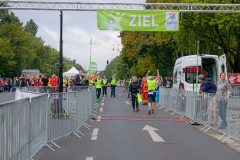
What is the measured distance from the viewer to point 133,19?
53.3 feet

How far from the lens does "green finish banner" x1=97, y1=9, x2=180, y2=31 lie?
16203mm

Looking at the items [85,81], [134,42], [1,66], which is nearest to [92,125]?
[85,81]

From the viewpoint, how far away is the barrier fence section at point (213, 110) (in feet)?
28.6

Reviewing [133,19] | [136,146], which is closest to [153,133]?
[136,146]

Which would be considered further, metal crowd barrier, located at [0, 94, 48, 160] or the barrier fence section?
the barrier fence section

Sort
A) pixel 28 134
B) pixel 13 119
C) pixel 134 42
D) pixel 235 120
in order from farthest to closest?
pixel 134 42 < pixel 235 120 < pixel 28 134 < pixel 13 119

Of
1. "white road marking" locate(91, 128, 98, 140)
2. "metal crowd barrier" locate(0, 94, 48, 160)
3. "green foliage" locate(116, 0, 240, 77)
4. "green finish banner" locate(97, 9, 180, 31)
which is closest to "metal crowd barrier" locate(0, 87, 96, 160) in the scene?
"metal crowd barrier" locate(0, 94, 48, 160)

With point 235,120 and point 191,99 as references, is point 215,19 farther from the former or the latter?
point 235,120

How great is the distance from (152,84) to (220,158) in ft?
30.4

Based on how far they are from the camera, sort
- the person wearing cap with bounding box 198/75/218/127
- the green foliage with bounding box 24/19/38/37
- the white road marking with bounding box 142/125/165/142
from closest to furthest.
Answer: the white road marking with bounding box 142/125/165/142, the person wearing cap with bounding box 198/75/218/127, the green foliage with bounding box 24/19/38/37

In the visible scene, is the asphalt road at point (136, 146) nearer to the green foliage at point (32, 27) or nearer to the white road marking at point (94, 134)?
the white road marking at point (94, 134)

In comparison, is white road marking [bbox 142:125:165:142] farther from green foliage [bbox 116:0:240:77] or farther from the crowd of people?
green foliage [bbox 116:0:240:77]

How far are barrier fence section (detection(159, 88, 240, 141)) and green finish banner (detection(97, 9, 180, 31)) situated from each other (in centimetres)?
342

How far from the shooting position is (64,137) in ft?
29.3
